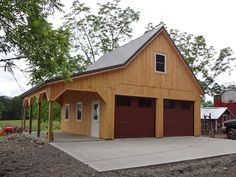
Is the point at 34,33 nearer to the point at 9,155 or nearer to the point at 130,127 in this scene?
the point at 9,155

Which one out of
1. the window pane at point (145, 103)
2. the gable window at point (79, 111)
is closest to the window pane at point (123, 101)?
the window pane at point (145, 103)

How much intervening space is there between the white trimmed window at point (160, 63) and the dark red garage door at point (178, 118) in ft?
7.12

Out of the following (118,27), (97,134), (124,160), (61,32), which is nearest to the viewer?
(61,32)

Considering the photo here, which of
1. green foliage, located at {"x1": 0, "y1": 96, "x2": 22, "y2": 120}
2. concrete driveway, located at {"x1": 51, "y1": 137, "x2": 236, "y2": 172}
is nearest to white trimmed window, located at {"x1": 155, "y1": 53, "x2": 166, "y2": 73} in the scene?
concrete driveway, located at {"x1": 51, "y1": 137, "x2": 236, "y2": 172}

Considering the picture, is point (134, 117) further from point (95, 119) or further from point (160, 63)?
point (160, 63)

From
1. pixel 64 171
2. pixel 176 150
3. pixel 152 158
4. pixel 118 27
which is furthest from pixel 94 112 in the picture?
pixel 118 27

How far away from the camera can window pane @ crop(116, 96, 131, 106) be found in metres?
18.3

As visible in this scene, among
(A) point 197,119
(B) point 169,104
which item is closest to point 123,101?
(B) point 169,104

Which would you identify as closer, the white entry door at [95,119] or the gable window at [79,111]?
the white entry door at [95,119]

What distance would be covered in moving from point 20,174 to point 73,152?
11.2 feet

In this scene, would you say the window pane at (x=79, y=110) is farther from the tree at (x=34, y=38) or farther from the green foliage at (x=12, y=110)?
the green foliage at (x=12, y=110)

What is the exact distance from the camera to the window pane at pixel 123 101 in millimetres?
18297

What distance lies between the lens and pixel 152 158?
440 inches

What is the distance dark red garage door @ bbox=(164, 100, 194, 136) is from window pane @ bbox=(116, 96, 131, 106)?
3.07 m
